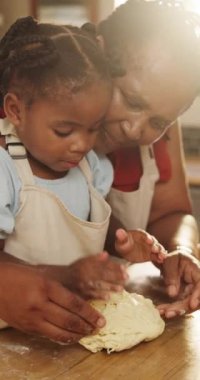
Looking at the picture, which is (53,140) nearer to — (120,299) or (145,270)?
(120,299)

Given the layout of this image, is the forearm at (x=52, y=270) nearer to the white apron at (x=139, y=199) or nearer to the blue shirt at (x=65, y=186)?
the blue shirt at (x=65, y=186)

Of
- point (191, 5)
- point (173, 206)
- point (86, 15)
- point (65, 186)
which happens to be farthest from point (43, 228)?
point (86, 15)

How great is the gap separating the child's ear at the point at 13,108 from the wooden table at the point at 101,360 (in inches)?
12.8

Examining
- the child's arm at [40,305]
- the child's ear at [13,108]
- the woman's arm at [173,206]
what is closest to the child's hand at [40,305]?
the child's arm at [40,305]

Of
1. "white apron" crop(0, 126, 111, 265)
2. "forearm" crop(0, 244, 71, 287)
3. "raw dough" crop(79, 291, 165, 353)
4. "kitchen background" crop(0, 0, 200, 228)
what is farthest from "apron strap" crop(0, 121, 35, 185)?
"kitchen background" crop(0, 0, 200, 228)

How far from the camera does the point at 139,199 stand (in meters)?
1.29

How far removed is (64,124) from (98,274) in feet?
0.79

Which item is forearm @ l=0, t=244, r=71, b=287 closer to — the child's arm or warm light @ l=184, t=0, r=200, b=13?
the child's arm

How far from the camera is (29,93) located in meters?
0.90

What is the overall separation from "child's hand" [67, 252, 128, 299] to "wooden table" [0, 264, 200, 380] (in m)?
0.10

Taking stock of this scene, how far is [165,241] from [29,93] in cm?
49

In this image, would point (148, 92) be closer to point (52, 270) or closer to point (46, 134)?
point (46, 134)

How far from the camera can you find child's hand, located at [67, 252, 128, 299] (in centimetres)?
80

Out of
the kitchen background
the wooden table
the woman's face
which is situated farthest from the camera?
the kitchen background
